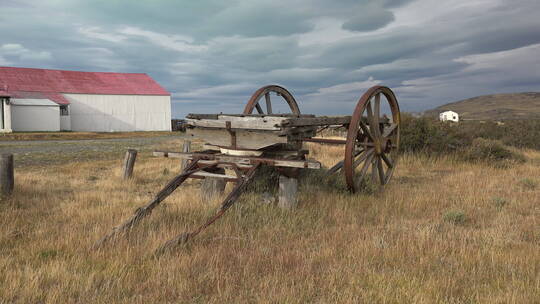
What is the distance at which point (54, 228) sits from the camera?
448 cm

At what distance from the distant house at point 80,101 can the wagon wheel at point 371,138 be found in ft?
94.4

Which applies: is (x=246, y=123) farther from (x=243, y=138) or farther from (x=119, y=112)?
(x=119, y=112)

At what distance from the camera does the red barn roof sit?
102 ft

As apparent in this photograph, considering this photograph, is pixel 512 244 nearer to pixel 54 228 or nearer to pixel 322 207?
pixel 322 207

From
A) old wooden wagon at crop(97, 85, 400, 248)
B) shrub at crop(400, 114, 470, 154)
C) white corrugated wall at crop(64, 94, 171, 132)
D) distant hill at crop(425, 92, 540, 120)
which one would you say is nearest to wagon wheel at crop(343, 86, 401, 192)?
old wooden wagon at crop(97, 85, 400, 248)

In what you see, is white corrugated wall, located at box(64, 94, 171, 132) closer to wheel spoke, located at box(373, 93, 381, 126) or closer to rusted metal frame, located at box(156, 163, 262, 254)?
wheel spoke, located at box(373, 93, 381, 126)

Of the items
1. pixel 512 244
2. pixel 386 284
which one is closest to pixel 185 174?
pixel 386 284

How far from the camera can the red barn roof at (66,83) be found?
30969 mm

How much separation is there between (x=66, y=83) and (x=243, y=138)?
34246mm

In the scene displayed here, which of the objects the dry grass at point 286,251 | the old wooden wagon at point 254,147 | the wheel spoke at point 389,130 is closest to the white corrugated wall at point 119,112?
the dry grass at point 286,251

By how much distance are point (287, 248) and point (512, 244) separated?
2.40 metres

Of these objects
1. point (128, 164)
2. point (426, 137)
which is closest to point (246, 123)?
point (128, 164)

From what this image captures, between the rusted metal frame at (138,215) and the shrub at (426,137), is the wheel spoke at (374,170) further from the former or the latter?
the shrub at (426,137)

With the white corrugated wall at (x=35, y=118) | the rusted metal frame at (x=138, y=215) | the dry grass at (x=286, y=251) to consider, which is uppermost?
the white corrugated wall at (x=35, y=118)
